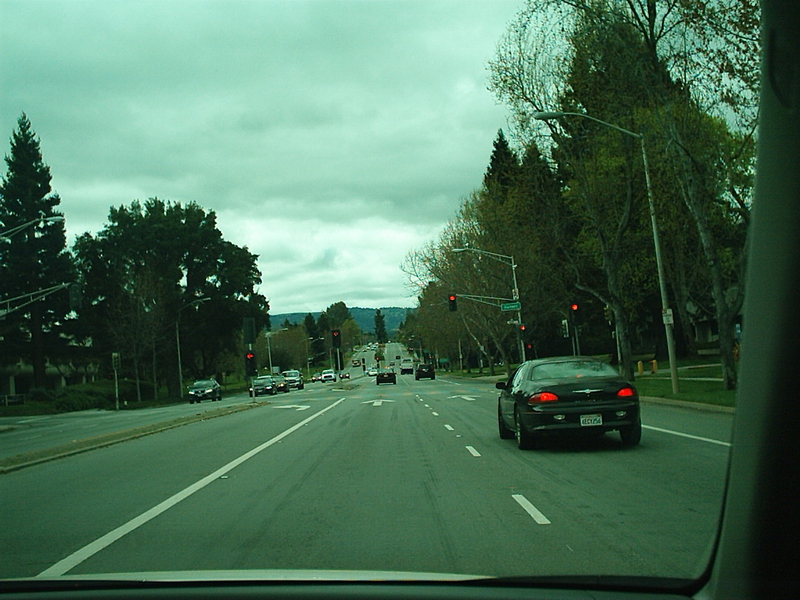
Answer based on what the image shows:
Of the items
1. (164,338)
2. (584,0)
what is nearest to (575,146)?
(584,0)

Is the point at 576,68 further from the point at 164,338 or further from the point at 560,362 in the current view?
the point at 164,338

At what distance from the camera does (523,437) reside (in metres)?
14.7

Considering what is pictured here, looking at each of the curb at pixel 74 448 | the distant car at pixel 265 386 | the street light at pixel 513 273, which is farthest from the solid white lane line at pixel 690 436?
the distant car at pixel 265 386

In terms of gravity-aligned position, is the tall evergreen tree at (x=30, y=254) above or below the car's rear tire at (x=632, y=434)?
above

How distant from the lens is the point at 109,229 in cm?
8438

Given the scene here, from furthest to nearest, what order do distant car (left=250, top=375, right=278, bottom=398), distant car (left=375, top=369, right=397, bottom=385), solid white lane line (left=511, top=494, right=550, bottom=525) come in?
distant car (left=375, top=369, right=397, bottom=385)
distant car (left=250, top=375, right=278, bottom=398)
solid white lane line (left=511, top=494, right=550, bottom=525)

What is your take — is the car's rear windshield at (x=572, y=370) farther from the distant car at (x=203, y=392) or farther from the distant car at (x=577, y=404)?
the distant car at (x=203, y=392)

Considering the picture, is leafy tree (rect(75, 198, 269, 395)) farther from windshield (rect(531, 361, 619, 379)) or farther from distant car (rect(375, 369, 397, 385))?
windshield (rect(531, 361, 619, 379))

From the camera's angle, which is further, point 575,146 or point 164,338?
point 164,338

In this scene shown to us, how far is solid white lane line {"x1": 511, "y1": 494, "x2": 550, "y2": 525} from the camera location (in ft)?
27.5

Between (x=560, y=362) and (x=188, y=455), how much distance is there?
7.51 meters

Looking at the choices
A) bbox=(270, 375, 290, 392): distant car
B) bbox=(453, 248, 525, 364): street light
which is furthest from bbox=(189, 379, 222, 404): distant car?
bbox=(453, 248, 525, 364): street light

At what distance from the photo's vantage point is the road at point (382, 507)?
22.5ft

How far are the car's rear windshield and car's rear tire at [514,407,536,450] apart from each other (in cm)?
77
